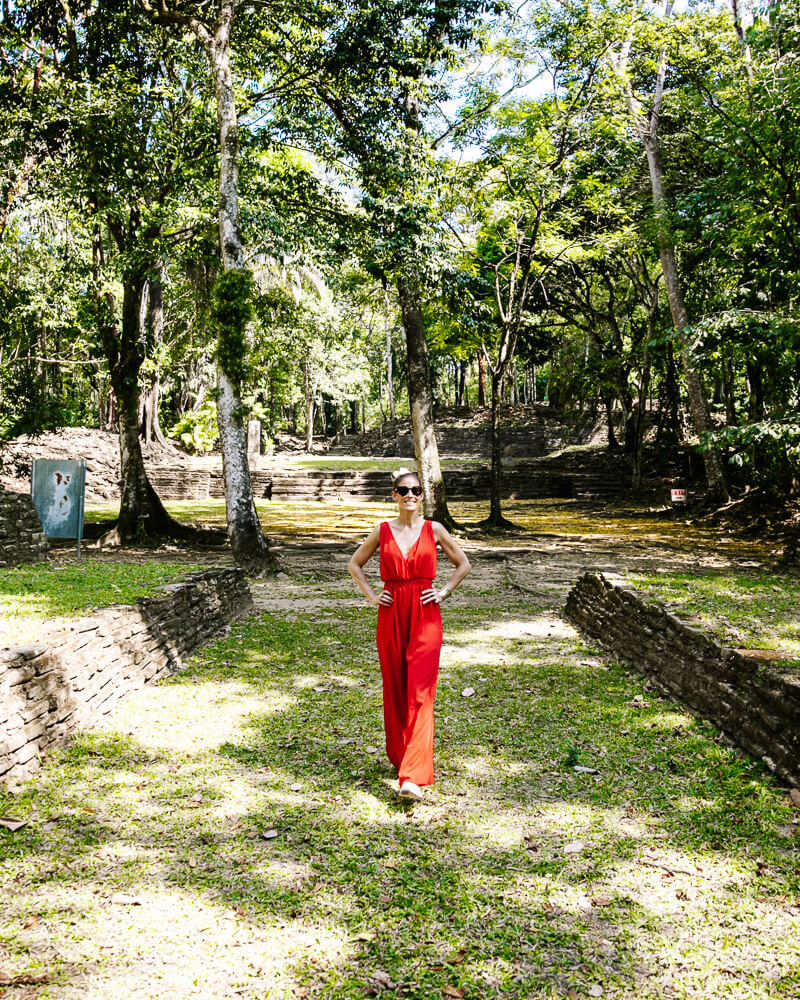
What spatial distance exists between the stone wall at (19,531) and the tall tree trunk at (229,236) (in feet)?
10.8

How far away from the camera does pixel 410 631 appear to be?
387 centimetres

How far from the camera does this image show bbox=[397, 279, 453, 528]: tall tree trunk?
15516 millimetres

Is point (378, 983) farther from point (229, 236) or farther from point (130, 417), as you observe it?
point (130, 417)

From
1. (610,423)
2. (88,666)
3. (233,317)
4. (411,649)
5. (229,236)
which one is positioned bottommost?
(88,666)

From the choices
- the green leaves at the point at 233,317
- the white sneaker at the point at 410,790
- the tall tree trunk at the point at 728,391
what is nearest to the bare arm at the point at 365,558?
the white sneaker at the point at 410,790

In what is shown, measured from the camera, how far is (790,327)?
11.2 metres

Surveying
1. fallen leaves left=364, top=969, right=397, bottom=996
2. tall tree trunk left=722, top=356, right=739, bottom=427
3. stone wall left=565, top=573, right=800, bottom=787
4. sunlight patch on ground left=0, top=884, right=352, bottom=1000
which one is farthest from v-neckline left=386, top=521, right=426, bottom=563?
tall tree trunk left=722, top=356, right=739, bottom=427

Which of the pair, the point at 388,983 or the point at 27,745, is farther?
the point at 27,745

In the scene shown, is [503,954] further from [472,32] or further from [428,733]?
[472,32]

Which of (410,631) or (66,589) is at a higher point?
(410,631)

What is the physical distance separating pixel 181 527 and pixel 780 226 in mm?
12565

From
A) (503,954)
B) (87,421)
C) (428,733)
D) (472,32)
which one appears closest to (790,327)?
(472,32)

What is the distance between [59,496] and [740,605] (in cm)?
1041

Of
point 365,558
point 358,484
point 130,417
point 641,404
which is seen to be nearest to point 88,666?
point 365,558
